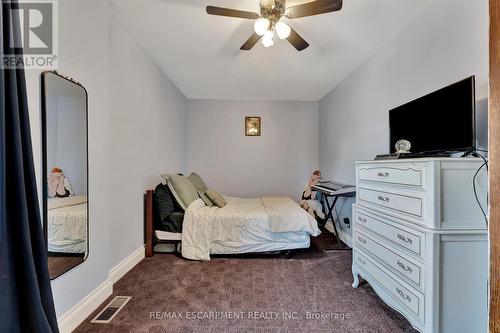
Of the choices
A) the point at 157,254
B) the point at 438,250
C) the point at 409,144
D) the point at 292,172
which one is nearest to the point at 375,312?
the point at 438,250

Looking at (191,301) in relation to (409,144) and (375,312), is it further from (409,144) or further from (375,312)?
(409,144)

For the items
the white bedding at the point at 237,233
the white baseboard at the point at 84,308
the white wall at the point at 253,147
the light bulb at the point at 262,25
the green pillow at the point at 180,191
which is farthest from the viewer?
the white wall at the point at 253,147

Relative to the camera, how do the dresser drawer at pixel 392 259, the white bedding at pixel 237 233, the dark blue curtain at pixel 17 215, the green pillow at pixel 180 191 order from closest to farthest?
1. the dark blue curtain at pixel 17 215
2. the dresser drawer at pixel 392 259
3. the white bedding at pixel 237 233
4. the green pillow at pixel 180 191

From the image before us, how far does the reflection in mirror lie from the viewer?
1451 millimetres

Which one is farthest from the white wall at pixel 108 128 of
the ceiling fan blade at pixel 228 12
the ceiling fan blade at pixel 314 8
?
the ceiling fan blade at pixel 314 8

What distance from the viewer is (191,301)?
198cm

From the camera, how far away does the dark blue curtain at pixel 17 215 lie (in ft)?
3.37

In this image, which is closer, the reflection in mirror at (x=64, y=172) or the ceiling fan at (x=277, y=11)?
the reflection in mirror at (x=64, y=172)

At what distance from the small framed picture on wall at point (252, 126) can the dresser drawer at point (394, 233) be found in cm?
322

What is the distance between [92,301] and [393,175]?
235cm

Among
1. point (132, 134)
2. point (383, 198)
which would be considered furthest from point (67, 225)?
point (383, 198)

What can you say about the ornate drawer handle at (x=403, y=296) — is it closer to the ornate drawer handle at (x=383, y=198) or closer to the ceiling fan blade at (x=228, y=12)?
the ornate drawer handle at (x=383, y=198)

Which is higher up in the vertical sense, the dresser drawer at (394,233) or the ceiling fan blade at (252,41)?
the ceiling fan blade at (252,41)

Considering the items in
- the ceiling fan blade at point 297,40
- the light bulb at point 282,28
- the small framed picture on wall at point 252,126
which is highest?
the ceiling fan blade at point 297,40
